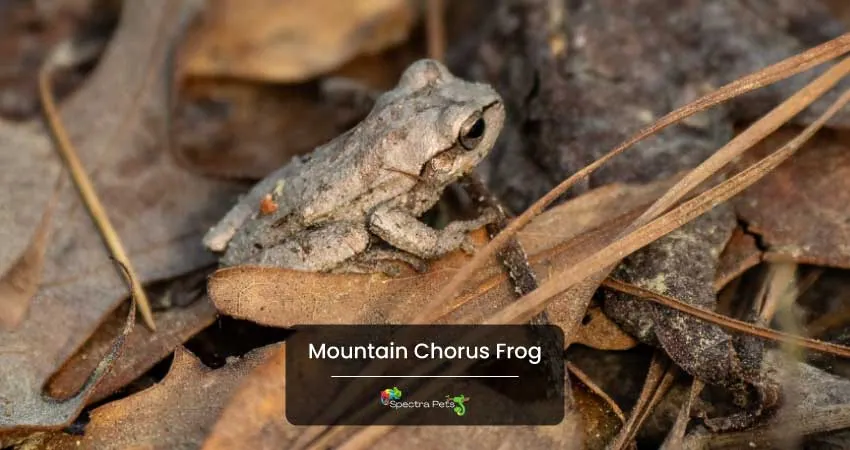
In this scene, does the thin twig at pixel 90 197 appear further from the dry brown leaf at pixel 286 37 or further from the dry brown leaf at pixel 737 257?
the dry brown leaf at pixel 737 257

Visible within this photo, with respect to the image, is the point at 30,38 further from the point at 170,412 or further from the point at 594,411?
the point at 594,411

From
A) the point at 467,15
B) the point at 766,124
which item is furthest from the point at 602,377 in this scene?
the point at 467,15

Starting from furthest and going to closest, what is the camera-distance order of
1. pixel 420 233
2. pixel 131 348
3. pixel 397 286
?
pixel 420 233 < pixel 131 348 < pixel 397 286

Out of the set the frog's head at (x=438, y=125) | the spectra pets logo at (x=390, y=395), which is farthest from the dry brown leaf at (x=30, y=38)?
the spectra pets logo at (x=390, y=395)

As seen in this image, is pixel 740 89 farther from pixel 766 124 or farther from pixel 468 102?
pixel 468 102

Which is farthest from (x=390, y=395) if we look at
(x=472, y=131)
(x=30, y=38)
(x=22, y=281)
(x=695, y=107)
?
(x=30, y=38)

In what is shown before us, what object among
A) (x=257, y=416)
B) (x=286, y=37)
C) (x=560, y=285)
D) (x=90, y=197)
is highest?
(x=560, y=285)
